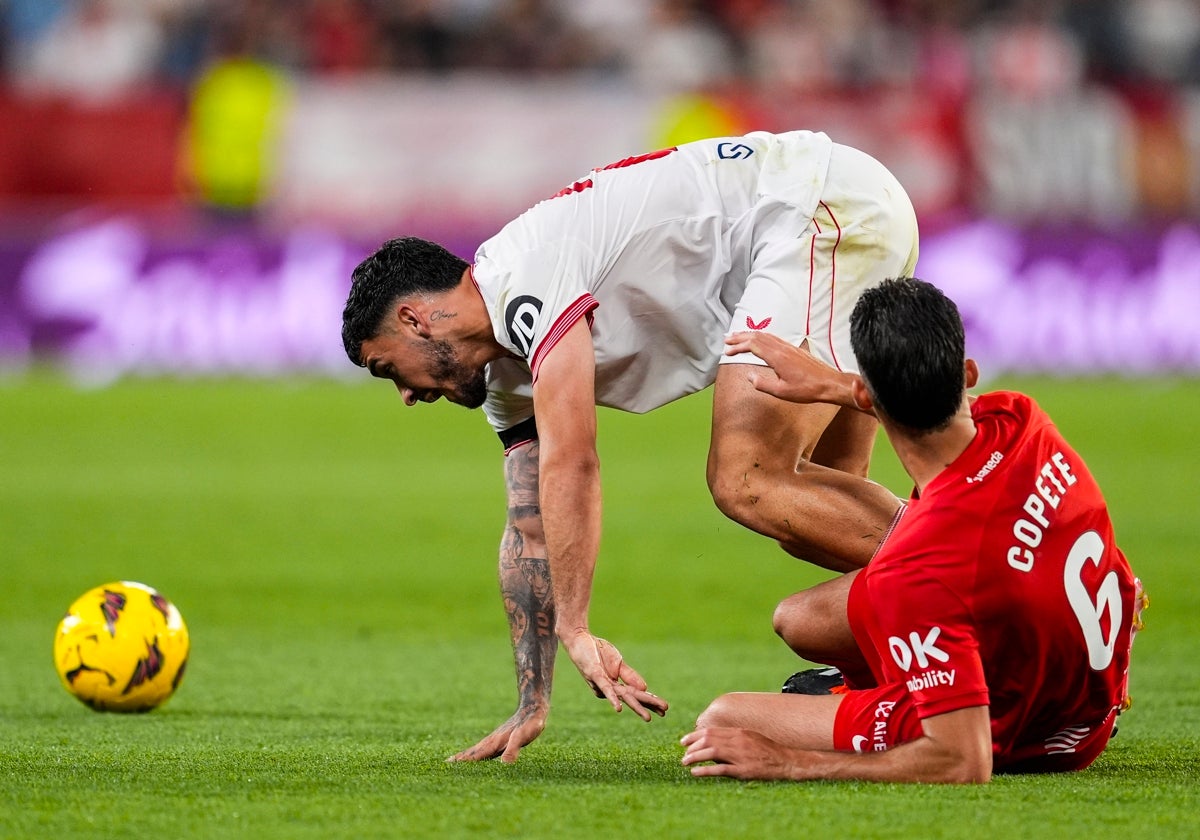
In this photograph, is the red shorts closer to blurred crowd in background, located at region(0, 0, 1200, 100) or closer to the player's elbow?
the player's elbow

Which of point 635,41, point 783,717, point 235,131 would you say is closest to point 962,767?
point 783,717

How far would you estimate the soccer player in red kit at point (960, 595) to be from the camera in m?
4.27

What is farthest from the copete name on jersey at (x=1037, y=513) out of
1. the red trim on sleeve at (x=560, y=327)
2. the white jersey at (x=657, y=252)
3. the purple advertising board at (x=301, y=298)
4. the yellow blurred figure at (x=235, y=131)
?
the yellow blurred figure at (x=235, y=131)

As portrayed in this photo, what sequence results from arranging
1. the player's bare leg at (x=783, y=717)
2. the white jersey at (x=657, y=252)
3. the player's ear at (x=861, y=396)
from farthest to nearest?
1. the white jersey at (x=657, y=252)
2. the player's bare leg at (x=783, y=717)
3. the player's ear at (x=861, y=396)

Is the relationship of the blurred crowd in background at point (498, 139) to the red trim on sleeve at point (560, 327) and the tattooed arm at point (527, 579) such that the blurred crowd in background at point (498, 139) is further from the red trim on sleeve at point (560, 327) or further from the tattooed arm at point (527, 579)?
the red trim on sleeve at point (560, 327)

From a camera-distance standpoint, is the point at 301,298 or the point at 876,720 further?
the point at 301,298

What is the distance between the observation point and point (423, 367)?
5.28 meters

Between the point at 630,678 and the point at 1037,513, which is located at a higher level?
the point at 1037,513

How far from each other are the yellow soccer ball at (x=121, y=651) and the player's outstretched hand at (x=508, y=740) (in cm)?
128

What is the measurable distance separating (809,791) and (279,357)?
13.8 metres

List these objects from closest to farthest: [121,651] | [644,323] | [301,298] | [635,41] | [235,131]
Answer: [644,323], [121,651], [301,298], [235,131], [635,41]

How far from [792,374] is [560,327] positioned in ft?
2.10

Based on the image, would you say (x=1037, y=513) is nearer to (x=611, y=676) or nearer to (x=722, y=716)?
(x=722, y=716)

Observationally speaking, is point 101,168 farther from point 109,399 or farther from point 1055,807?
point 1055,807
